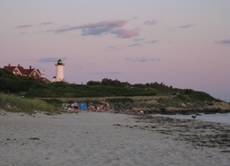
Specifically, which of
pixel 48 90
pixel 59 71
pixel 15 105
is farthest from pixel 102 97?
pixel 15 105

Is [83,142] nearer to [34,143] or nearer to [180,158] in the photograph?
[34,143]

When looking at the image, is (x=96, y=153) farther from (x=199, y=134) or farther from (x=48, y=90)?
(x=48, y=90)

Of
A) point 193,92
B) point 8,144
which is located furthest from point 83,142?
point 193,92

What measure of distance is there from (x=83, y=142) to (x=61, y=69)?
288ft

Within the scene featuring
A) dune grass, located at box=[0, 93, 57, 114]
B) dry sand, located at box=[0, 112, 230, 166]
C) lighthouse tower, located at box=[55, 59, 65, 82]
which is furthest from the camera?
lighthouse tower, located at box=[55, 59, 65, 82]

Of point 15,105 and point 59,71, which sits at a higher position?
point 59,71

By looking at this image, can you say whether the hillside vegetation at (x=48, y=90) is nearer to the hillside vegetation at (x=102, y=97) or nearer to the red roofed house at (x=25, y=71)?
the hillside vegetation at (x=102, y=97)

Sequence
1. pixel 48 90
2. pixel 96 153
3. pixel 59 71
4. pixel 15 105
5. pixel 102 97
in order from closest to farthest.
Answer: pixel 96 153 → pixel 15 105 → pixel 48 90 → pixel 102 97 → pixel 59 71

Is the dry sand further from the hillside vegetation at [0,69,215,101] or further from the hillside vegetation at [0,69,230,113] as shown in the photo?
the hillside vegetation at [0,69,215,101]

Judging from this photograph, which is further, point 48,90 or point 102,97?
point 102,97

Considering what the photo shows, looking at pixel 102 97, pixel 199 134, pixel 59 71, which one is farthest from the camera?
pixel 59 71

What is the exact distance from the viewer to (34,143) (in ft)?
47.3

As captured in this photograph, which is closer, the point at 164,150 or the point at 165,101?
the point at 164,150

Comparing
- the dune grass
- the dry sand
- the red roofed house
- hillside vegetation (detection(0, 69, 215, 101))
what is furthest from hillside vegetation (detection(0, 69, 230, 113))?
the dry sand
